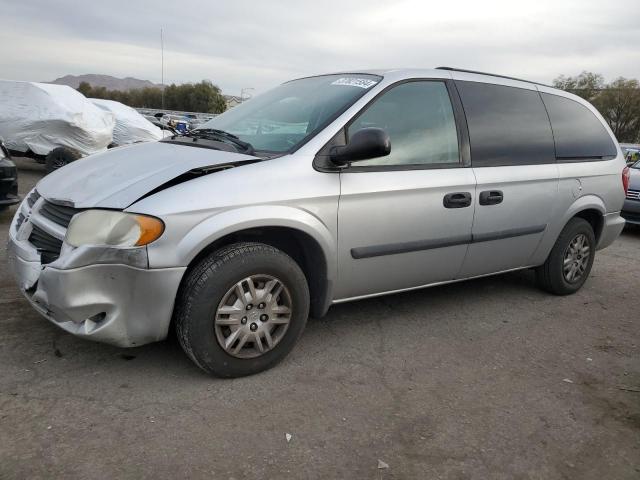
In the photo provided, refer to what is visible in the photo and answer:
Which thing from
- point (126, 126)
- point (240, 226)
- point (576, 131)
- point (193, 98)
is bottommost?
point (240, 226)

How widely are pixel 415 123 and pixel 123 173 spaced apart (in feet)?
6.04

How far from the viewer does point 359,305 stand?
427 centimetres

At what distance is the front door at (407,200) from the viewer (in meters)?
3.23

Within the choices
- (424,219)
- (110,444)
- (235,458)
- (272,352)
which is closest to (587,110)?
(424,219)

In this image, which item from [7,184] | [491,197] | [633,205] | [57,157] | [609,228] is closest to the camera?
[491,197]

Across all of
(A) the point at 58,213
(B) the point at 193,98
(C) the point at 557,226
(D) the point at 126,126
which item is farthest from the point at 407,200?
(B) the point at 193,98

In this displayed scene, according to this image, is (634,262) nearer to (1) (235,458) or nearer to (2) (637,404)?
(2) (637,404)

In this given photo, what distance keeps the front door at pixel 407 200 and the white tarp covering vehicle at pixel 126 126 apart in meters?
11.3

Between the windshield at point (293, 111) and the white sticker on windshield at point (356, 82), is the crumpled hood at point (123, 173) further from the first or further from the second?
the white sticker on windshield at point (356, 82)

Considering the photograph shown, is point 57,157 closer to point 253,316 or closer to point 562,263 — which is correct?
point 253,316

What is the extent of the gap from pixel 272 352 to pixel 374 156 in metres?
1.22

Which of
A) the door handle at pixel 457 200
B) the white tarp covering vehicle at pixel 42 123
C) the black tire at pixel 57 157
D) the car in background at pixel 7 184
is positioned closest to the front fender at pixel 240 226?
the door handle at pixel 457 200

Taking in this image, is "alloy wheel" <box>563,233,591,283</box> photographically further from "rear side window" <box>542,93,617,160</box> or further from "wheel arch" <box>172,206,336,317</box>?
"wheel arch" <box>172,206,336,317</box>

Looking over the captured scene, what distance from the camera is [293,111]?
360cm
